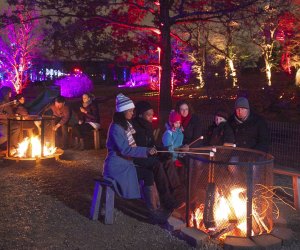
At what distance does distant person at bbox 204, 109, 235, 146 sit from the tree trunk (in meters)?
5.23

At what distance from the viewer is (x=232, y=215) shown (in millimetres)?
5867

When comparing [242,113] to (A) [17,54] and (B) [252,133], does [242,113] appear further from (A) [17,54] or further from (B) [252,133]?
(A) [17,54]

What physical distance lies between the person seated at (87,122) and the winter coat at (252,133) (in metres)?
5.86

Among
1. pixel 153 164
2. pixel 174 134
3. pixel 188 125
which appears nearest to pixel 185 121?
pixel 188 125

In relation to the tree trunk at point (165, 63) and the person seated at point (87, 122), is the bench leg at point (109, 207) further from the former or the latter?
the tree trunk at point (165, 63)

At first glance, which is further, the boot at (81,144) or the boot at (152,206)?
the boot at (81,144)

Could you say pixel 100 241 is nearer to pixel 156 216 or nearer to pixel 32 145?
pixel 156 216

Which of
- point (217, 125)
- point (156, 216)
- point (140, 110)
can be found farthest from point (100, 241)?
point (217, 125)

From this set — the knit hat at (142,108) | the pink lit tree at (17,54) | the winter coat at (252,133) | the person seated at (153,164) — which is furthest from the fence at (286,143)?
the pink lit tree at (17,54)

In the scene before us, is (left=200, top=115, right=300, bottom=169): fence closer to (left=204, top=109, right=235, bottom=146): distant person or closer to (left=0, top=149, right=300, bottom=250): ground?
(left=0, top=149, right=300, bottom=250): ground

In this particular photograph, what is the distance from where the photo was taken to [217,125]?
7715mm

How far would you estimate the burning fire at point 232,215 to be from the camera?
5.81 metres

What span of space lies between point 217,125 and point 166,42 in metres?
6.30

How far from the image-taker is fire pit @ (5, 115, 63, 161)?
10.2 metres
